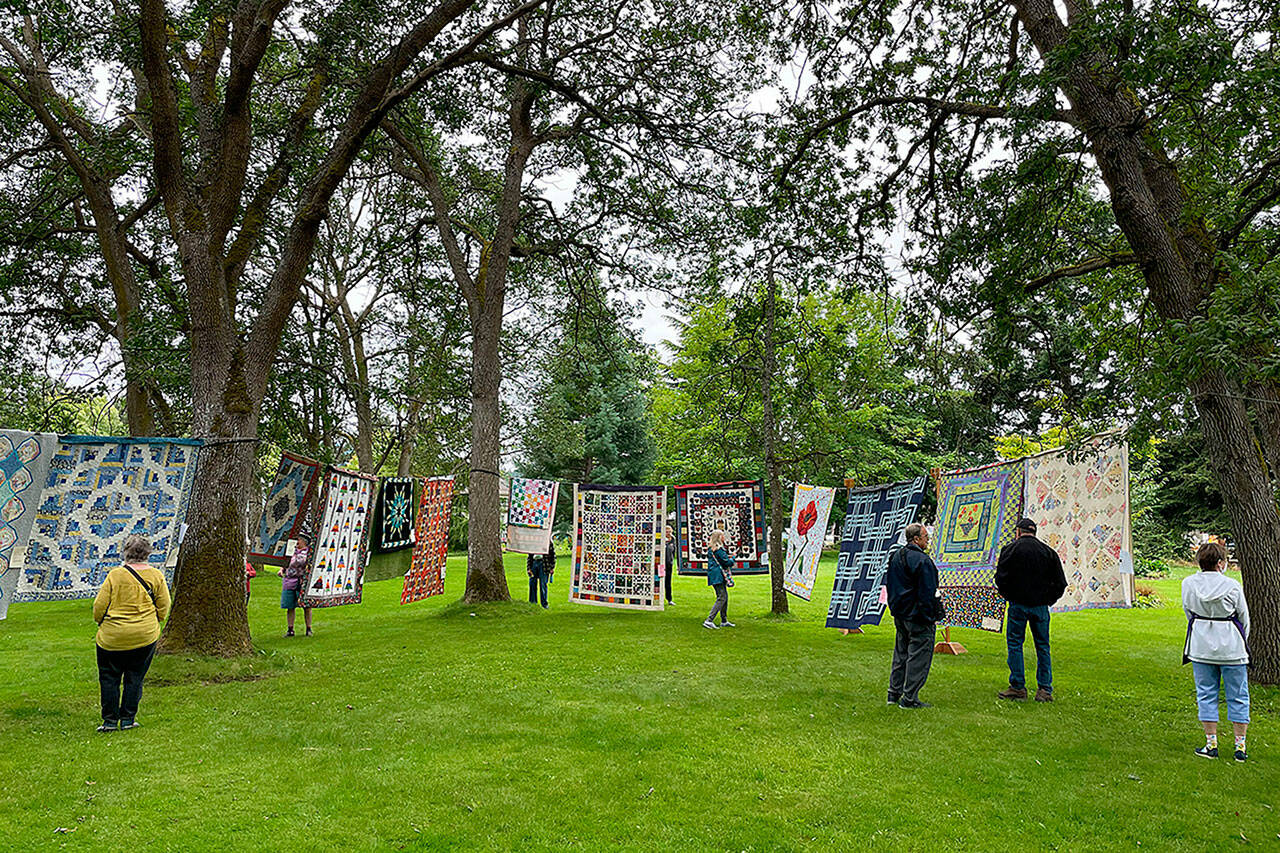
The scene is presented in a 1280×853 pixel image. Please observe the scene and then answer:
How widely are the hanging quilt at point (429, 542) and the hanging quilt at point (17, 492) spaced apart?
709cm

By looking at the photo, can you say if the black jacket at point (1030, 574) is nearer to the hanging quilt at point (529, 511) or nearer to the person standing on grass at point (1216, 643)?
the person standing on grass at point (1216, 643)

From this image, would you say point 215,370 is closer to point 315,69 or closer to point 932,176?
point 315,69

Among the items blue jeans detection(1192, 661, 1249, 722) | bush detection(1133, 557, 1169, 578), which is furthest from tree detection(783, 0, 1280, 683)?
bush detection(1133, 557, 1169, 578)

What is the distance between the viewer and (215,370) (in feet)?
28.4

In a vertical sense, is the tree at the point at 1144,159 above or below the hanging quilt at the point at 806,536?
above

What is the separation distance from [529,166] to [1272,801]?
1539 centimetres

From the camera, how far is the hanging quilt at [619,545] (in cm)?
1407

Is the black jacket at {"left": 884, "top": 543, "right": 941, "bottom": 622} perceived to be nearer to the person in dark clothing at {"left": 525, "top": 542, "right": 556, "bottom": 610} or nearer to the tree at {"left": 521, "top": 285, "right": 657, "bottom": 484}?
the person in dark clothing at {"left": 525, "top": 542, "right": 556, "bottom": 610}

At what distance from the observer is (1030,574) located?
7215mm

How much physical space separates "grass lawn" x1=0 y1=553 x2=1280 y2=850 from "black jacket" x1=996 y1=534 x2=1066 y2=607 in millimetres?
1042

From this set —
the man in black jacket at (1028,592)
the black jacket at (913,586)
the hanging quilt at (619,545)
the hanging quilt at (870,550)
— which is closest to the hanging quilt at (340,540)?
the hanging quilt at (619,545)

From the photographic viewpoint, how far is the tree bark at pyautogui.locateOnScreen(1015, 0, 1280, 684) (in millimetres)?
7547

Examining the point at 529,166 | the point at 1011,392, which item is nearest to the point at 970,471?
the point at 529,166

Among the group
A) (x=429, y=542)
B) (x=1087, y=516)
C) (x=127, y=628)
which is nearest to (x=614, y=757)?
(x=127, y=628)
